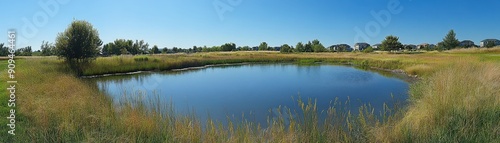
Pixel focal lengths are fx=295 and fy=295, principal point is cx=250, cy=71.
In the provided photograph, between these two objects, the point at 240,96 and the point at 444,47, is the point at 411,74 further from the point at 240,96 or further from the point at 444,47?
the point at 444,47

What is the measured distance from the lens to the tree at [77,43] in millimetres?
18625

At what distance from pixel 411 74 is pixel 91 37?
21.4 meters

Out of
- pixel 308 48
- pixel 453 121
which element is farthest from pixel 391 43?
pixel 453 121

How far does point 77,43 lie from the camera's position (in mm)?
18859

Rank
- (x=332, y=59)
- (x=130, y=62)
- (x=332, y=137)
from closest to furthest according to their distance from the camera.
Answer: (x=332, y=137)
(x=130, y=62)
(x=332, y=59)

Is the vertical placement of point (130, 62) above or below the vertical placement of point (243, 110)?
above

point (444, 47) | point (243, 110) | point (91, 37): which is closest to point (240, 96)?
point (243, 110)

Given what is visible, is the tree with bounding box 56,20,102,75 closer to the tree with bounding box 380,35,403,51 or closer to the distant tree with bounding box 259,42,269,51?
the tree with bounding box 380,35,403,51

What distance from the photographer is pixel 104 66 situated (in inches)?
850

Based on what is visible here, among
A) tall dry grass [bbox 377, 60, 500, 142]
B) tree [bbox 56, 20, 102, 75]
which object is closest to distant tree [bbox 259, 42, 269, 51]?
tree [bbox 56, 20, 102, 75]

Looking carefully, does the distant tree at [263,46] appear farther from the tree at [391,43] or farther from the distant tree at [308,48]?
the tree at [391,43]

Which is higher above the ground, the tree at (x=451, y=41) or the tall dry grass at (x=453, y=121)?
the tree at (x=451, y=41)

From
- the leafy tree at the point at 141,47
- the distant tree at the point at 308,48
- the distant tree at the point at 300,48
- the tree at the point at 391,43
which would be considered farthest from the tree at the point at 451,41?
the leafy tree at the point at 141,47

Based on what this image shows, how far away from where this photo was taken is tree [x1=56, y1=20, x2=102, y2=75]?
1862cm
